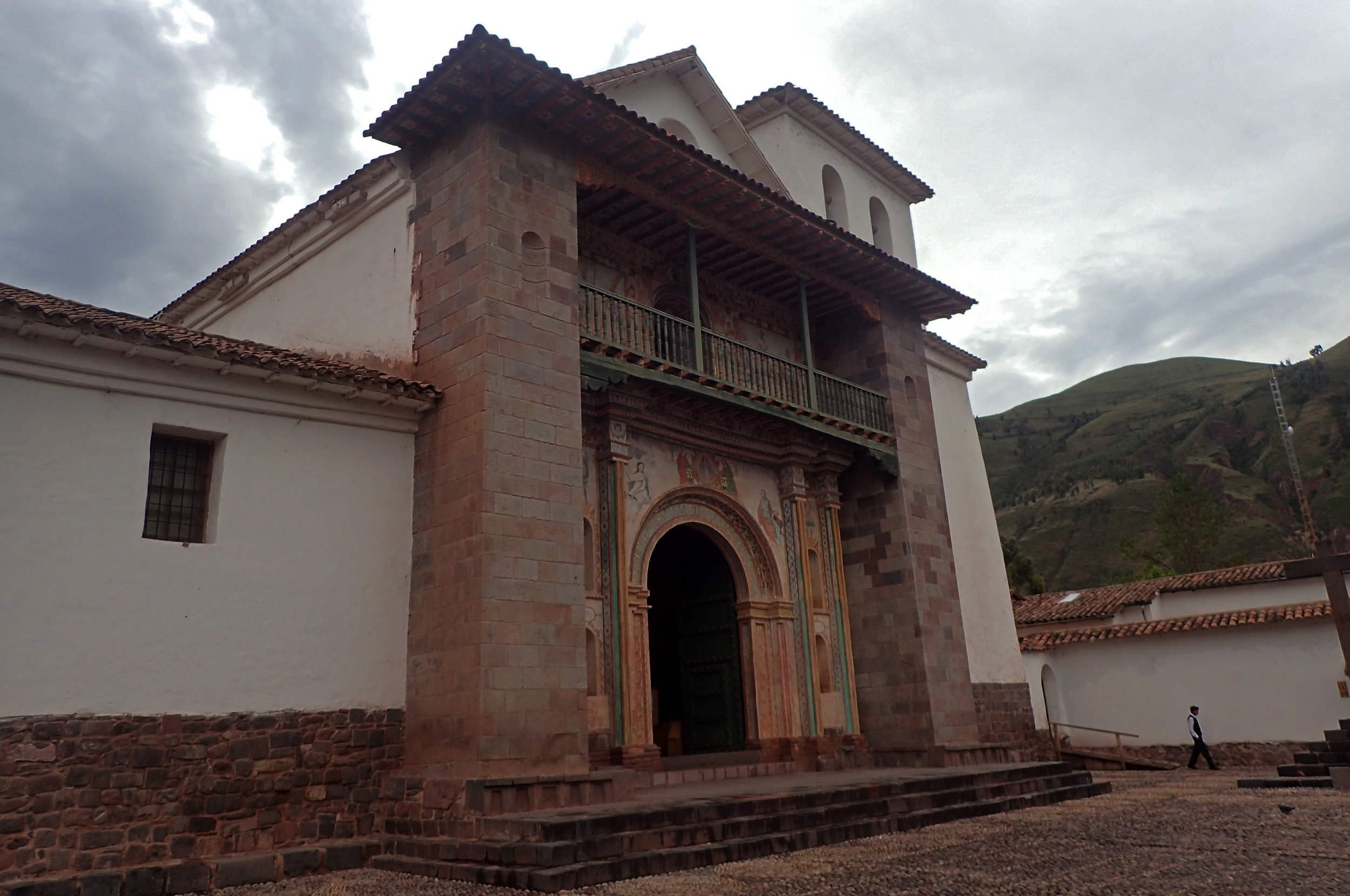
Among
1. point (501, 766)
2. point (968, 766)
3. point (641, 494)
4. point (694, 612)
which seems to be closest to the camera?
point (501, 766)

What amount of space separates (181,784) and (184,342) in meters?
3.36

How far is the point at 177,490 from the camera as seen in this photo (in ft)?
25.8

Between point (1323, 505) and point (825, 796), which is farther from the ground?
point (1323, 505)

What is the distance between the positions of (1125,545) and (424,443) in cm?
4043

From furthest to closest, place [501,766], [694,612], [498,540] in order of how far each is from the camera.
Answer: [694,612]
[498,540]
[501,766]

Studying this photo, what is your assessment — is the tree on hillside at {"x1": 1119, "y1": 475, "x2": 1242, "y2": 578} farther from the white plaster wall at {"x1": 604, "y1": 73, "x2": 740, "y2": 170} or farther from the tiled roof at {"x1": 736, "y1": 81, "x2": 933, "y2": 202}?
the white plaster wall at {"x1": 604, "y1": 73, "x2": 740, "y2": 170}

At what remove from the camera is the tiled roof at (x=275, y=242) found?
10664 mm

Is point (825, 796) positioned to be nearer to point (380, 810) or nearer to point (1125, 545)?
point (380, 810)

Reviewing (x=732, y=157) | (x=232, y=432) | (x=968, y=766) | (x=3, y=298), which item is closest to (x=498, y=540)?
(x=232, y=432)

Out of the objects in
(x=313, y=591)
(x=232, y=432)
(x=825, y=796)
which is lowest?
(x=825, y=796)

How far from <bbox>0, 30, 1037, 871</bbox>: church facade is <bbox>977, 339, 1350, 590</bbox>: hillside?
133 ft

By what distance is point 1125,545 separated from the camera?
140 feet

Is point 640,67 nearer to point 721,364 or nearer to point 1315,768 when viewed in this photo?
point 721,364

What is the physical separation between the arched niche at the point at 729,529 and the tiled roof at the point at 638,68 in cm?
505
